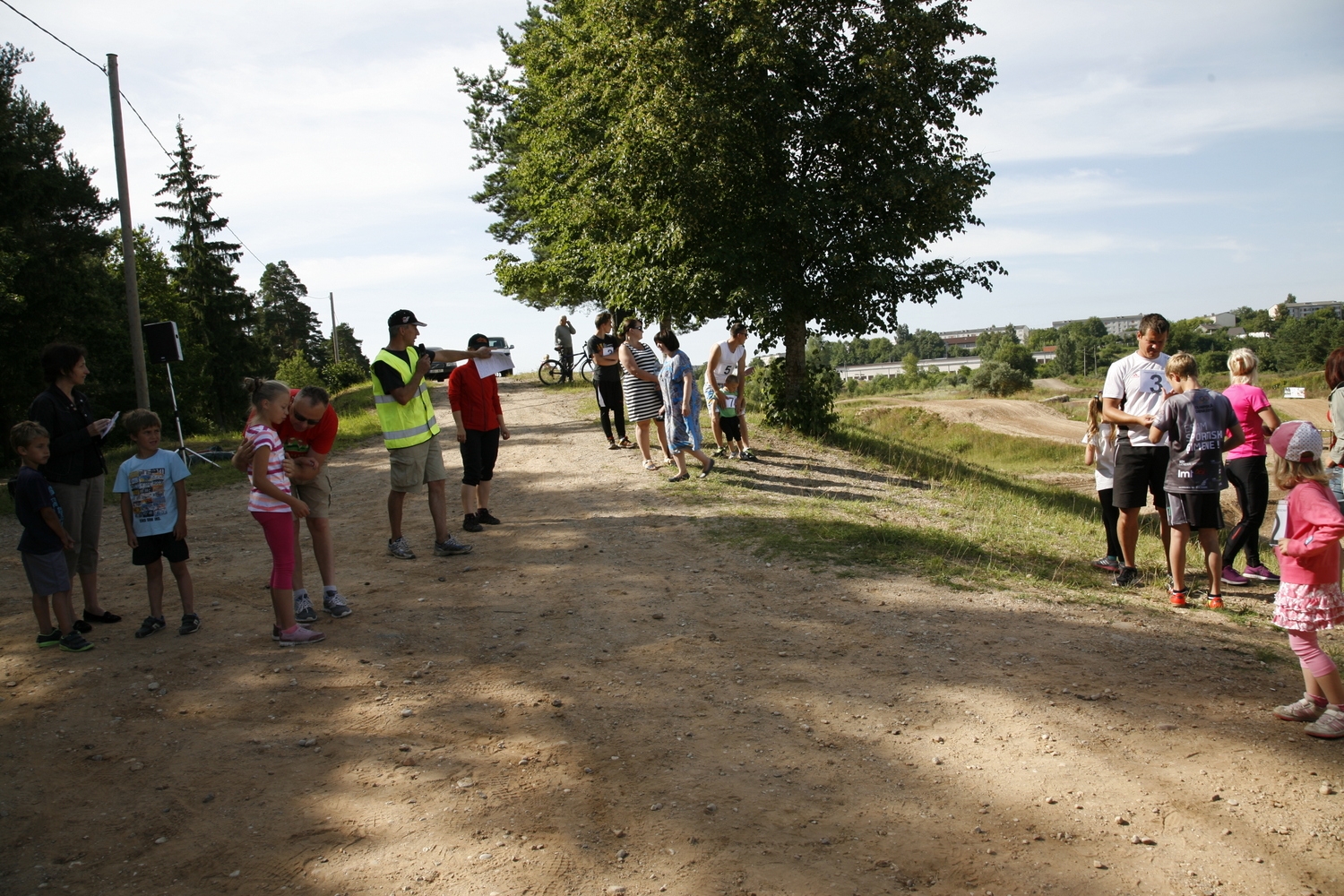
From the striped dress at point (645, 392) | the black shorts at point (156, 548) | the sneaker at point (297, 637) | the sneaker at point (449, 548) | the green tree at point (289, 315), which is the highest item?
the green tree at point (289, 315)

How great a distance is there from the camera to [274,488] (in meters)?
5.33

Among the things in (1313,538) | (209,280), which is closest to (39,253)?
(209,280)

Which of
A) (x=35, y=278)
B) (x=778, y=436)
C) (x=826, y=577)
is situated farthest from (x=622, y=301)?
(x=35, y=278)

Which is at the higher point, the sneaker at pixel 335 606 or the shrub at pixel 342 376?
the shrub at pixel 342 376

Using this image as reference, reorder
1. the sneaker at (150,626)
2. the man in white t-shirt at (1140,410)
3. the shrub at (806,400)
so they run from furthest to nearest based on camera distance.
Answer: the shrub at (806,400), the man in white t-shirt at (1140,410), the sneaker at (150,626)

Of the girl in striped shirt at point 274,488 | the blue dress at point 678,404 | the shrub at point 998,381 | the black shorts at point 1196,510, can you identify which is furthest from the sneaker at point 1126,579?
the shrub at point 998,381

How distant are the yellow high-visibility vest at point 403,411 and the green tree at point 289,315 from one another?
77.4 m

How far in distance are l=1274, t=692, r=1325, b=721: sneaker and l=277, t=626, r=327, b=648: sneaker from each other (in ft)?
18.3

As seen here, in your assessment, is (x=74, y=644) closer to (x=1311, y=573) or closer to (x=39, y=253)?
(x=1311, y=573)

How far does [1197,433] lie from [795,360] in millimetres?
9523

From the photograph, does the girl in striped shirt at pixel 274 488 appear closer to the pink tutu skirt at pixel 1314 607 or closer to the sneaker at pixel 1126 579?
the pink tutu skirt at pixel 1314 607

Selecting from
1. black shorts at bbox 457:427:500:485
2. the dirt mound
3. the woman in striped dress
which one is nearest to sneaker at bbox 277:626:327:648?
black shorts at bbox 457:427:500:485

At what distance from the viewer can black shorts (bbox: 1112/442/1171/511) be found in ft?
22.6

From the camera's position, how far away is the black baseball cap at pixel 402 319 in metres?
6.98
